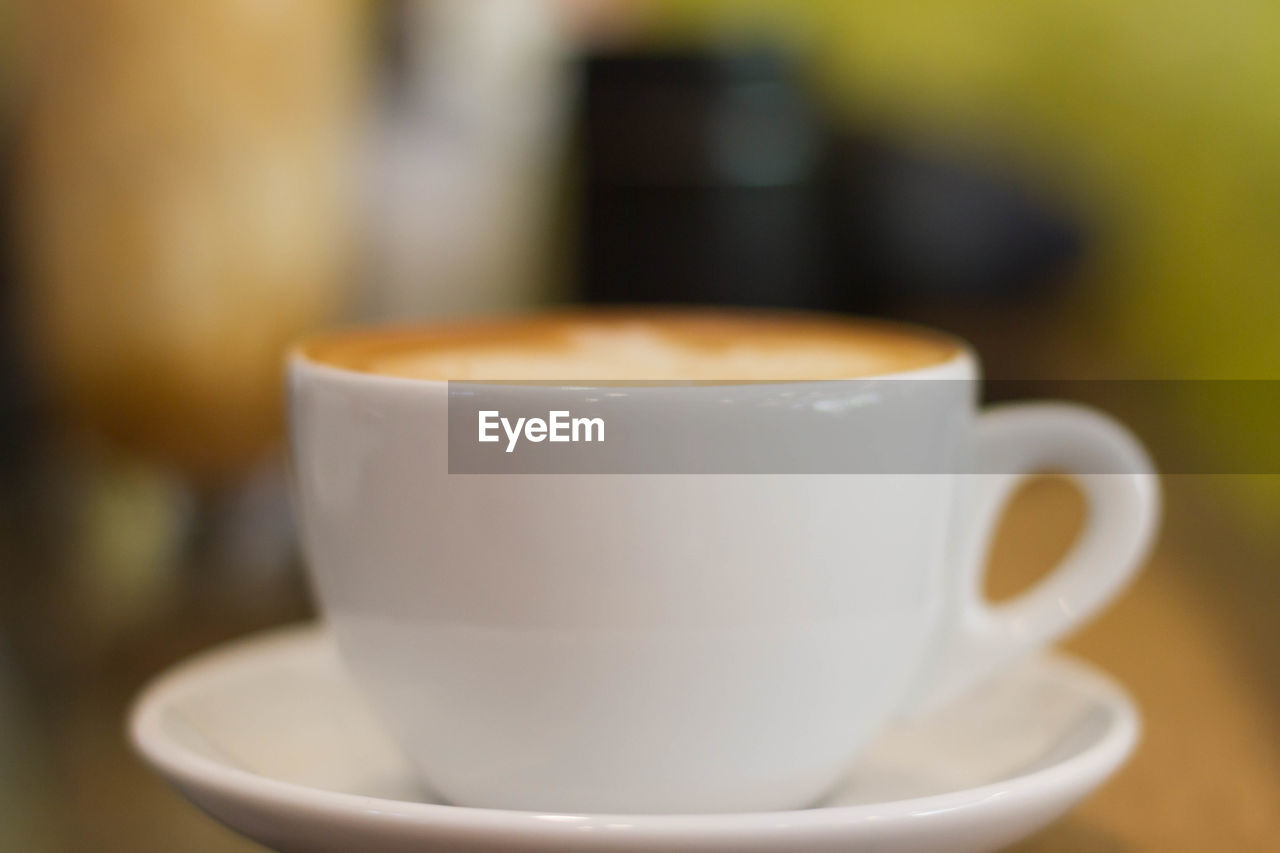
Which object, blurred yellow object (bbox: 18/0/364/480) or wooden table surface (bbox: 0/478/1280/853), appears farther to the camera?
blurred yellow object (bbox: 18/0/364/480)

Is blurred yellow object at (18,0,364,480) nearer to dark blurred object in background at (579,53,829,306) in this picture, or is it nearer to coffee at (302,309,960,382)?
coffee at (302,309,960,382)

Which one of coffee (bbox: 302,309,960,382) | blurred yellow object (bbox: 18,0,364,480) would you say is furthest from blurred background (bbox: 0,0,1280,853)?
coffee (bbox: 302,309,960,382)

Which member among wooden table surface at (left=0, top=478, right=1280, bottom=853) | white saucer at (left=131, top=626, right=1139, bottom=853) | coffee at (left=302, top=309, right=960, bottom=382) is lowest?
wooden table surface at (left=0, top=478, right=1280, bottom=853)

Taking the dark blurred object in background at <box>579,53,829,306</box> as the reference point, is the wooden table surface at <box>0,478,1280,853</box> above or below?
below

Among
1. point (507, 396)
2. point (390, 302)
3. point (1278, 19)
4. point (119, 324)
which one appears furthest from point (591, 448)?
point (1278, 19)

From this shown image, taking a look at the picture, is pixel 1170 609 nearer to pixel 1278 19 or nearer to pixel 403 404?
pixel 403 404

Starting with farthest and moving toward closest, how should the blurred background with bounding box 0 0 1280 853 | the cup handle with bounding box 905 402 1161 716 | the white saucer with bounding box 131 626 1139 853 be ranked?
the blurred background with bounding box 0 0 1280 853, the cup handle with bounding box 905 402 1161 716, the white saucer with bounding box 131 626 1139 853

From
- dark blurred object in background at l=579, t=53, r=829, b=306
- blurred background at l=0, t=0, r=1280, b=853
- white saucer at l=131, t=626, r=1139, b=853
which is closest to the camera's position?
white saucer at l=131, t=626, r=1139, b=853
